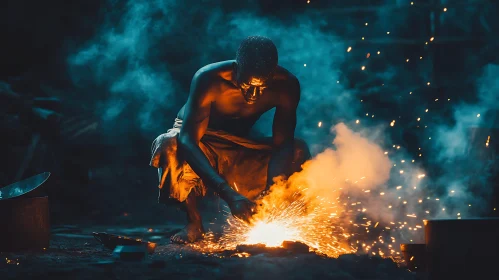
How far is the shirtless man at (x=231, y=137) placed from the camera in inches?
193

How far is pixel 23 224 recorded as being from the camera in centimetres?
476

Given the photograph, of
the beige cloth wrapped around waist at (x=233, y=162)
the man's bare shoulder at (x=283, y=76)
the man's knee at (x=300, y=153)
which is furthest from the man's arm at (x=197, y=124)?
the man's knee at (x=300, y=153)

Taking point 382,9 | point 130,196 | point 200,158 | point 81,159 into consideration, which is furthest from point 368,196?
point 81,159

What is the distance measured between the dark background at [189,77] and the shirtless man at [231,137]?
2957mm

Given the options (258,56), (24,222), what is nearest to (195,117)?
(258,56)

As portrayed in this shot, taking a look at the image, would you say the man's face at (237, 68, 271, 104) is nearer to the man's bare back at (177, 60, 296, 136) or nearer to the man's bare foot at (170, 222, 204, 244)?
the man's bare back at (177, 60, 296, 136)

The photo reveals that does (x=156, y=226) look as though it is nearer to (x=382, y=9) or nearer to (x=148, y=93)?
(x=148, y=93)

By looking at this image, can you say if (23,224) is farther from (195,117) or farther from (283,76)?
(283,76)

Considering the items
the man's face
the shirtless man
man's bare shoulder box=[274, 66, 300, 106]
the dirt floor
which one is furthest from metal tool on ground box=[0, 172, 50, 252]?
man's bare shoulder box=[274, 66, 300, 106]

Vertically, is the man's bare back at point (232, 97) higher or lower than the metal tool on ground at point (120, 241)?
higher

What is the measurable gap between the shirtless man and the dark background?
2957mm

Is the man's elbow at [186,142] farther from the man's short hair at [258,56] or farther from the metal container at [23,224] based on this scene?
the metal container at [23,224]

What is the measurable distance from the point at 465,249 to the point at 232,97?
8.26 feet

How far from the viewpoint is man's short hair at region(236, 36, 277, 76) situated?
4.78 m
